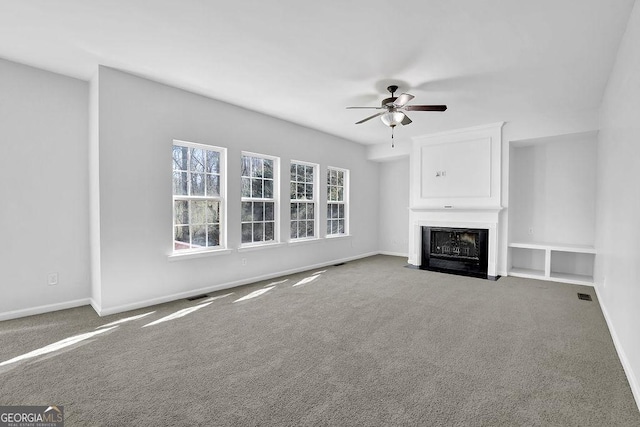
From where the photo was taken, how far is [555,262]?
5453 mm

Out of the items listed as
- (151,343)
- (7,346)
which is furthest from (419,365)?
(7,346)

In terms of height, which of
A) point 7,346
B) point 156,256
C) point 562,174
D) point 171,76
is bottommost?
point 7,346

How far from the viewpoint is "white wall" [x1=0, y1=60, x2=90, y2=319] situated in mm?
3240

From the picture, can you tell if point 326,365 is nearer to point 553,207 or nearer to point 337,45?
point 337,45

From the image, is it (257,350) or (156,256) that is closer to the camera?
(257,350)

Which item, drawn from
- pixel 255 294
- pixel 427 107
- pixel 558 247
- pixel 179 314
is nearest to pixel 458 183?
pixel 558 247

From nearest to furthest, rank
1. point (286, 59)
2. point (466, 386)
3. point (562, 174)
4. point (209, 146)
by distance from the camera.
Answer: point (466, 386)
point (286, 59)
point (209, 146)
point (562, 174)

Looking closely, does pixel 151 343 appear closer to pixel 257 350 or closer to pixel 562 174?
pixel 257 350

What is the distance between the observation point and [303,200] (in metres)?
5.94

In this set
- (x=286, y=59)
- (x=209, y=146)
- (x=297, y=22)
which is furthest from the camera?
(x=209, y=146)

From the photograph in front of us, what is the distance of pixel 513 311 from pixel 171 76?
5068mm

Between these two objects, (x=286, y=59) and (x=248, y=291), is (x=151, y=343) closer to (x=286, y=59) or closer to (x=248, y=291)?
(x=248, y=291)

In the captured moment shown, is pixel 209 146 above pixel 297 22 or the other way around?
the other way around

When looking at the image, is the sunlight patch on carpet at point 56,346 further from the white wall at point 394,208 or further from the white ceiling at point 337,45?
the white wall at point 394,208
